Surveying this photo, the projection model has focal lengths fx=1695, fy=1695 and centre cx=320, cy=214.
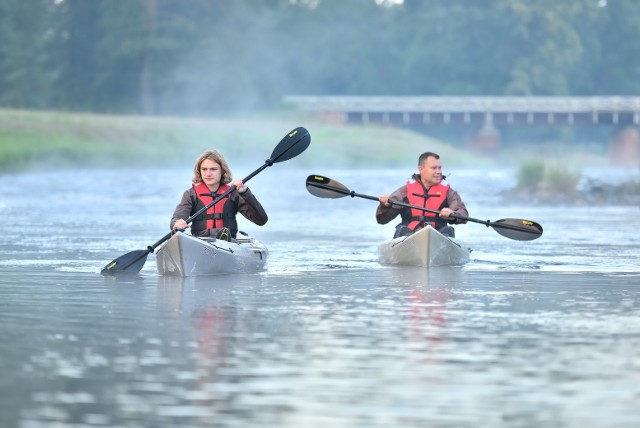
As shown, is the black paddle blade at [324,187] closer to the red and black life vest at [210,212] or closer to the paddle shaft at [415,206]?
the paddle shaft at [415,206]

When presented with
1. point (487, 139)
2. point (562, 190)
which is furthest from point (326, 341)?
point (487, 139)

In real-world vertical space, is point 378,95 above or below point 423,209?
above

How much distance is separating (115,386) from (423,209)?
9281mm

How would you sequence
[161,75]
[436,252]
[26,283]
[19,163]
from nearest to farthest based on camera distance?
1. [26,283]
2. [436,252]
3. [19,163]
4. [161,75]

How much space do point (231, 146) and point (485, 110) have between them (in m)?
32.5

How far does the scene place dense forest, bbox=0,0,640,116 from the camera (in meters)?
82.1

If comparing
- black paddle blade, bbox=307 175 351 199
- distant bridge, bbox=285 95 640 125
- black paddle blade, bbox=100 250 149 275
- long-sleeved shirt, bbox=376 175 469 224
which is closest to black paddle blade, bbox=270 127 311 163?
black paddle blade, bbox=307 175 351 199

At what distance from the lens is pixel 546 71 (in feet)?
370

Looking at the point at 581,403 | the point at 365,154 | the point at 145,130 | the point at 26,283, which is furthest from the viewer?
the point at 365,154

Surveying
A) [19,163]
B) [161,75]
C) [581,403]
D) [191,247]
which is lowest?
[581,403]

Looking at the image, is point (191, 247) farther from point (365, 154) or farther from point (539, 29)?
point (539, 29)

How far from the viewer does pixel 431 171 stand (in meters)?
17.8

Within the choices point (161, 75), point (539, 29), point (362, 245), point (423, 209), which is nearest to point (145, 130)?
point (161, 75)

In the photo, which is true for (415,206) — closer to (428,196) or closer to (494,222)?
(428,196)
